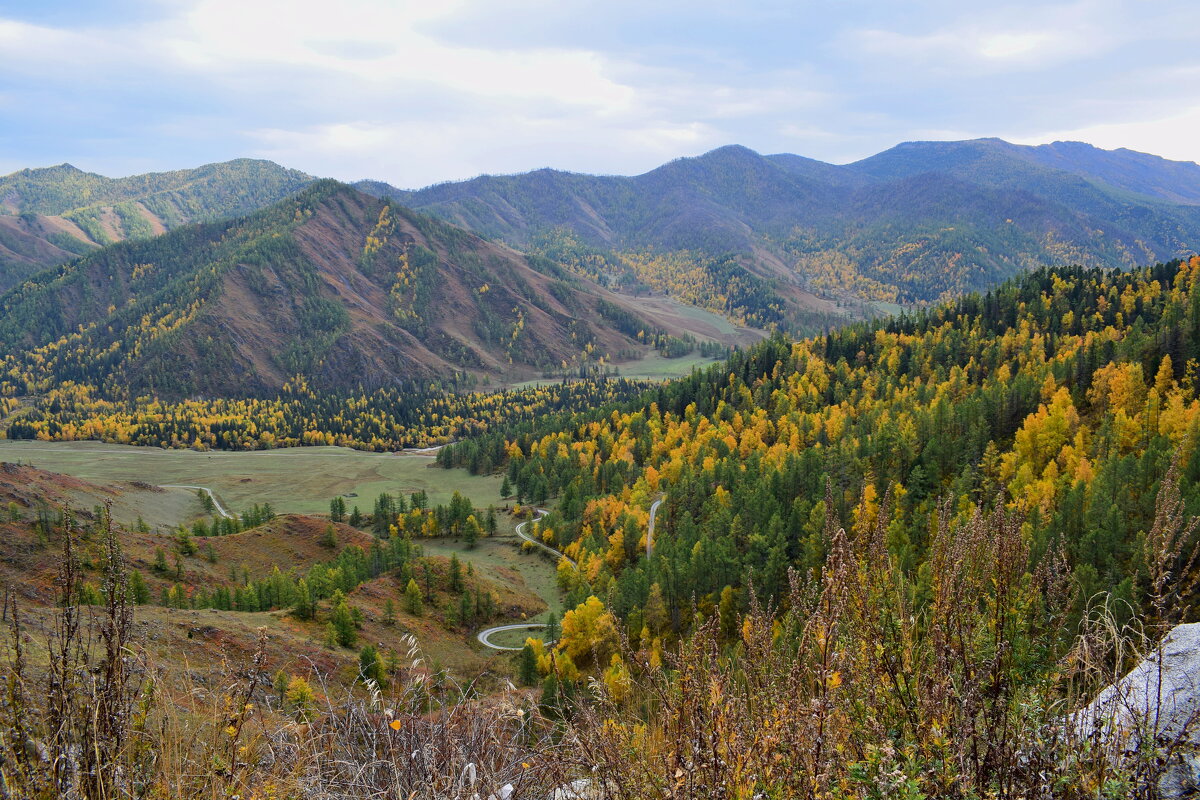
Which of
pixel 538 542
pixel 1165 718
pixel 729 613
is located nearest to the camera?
pixel 1165 718

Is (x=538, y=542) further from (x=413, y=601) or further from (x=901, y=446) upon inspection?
(x=901, y=446)

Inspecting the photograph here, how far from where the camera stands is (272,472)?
152375 millimetres

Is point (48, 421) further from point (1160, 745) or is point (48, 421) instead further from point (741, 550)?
point (1160, 745)

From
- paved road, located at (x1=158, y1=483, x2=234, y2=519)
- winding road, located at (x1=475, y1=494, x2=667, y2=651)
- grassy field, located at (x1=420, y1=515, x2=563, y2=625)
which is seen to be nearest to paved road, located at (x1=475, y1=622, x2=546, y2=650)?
winding road, located at (x1=475, y1=494, x2=667, y2=651)

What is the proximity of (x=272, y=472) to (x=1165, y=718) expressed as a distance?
167146 mm

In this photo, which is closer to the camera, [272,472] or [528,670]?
[528,670]

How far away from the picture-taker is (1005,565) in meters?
6.55

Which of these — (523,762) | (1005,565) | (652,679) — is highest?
(1005,565)

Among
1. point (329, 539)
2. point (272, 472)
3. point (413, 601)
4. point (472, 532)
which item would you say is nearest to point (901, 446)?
point (413, 601)

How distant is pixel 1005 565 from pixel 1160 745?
69.1 inches

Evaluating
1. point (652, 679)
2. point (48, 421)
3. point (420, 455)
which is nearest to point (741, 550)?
point (652, 679)

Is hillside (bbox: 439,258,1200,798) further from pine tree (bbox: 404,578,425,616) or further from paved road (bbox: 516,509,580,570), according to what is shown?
pine tree (bbox: 404,578,425,616)

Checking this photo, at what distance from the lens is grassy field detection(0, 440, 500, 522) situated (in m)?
135

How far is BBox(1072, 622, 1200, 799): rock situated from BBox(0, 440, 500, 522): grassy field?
407 feet
